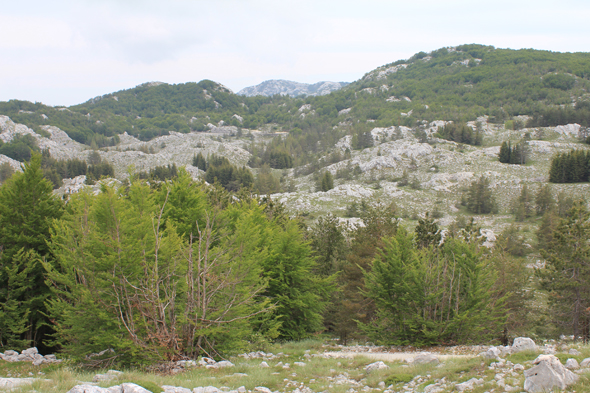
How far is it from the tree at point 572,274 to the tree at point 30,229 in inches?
1442

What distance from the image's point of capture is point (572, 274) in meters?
26.4

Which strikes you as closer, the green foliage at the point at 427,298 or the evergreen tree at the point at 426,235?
the green foliage at the point at 427,298

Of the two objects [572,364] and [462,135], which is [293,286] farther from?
[462,135]

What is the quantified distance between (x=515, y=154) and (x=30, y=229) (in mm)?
104982

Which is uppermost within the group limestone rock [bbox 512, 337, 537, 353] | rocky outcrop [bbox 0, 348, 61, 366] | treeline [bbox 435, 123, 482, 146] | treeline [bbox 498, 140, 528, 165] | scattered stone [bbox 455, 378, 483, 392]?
treeline [bbox 435, 123, 482, 146]

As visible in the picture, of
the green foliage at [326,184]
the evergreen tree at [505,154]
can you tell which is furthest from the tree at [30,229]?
the evergreen tree at [505,154]

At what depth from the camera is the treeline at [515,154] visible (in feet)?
300

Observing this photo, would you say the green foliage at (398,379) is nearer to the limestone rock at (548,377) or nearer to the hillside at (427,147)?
the limestone rock at (548,377)

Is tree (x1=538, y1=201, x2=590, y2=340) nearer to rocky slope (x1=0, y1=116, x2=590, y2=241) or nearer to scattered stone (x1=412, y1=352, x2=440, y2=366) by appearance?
scattered stone (x1=412, y1=352, x2=440, y2=366)

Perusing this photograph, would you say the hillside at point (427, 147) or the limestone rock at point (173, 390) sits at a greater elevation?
the hillside at point (427, 147)

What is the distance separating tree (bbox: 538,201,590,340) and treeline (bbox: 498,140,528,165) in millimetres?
74054

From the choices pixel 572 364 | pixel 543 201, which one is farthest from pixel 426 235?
pixel 543 201

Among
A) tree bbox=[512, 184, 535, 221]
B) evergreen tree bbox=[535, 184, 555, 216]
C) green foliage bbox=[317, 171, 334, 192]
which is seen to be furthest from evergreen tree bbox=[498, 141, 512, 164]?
green foliage bbox=[317, 171, 334, 192]

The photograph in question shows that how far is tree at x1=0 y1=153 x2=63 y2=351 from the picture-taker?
21.7 meters
